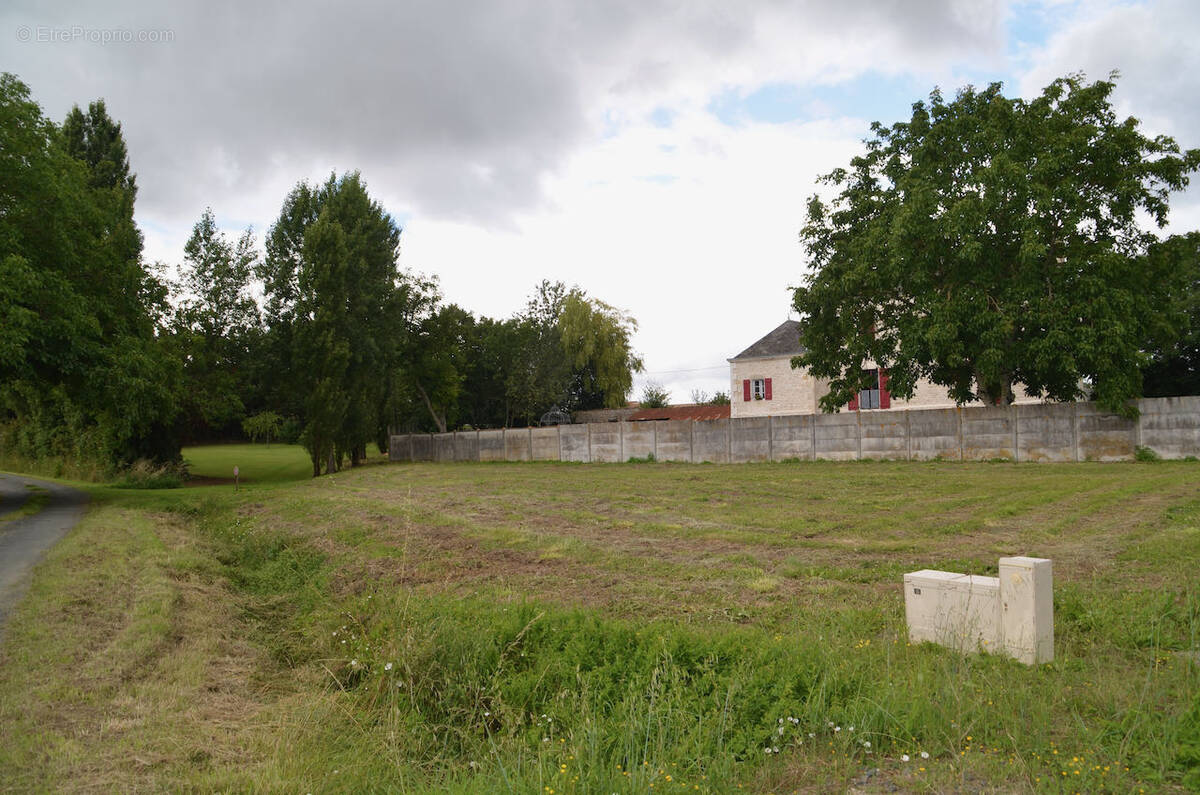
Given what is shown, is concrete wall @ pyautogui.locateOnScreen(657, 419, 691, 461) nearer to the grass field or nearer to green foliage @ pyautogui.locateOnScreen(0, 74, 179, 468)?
green foliage @ pyautogui.locateOnScreen(0, 74, 179, 468)

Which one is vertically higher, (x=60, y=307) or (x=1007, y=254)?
(x=1007, y=254)

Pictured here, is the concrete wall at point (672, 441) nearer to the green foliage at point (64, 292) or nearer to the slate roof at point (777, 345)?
the slate roof at point (777, 345)

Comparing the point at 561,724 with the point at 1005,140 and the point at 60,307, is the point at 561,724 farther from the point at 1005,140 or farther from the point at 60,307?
the point at 1005,140

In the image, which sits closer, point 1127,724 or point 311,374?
point 1127,724

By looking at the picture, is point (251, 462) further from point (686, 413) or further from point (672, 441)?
point (686, 413)

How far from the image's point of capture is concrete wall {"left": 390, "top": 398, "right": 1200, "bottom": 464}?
73.0 ft

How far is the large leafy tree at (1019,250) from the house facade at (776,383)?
1582 centimetres

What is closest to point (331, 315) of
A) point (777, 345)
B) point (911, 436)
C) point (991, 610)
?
point (911, 436)

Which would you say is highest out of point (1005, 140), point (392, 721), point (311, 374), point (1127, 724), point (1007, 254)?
point (1005, 140)

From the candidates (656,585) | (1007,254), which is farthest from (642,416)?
(656,585)

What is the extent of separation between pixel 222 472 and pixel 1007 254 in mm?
36172

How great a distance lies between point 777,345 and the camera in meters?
45.6

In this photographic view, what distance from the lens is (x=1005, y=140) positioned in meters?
24.2

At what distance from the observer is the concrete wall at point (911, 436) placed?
22266 millimetres
